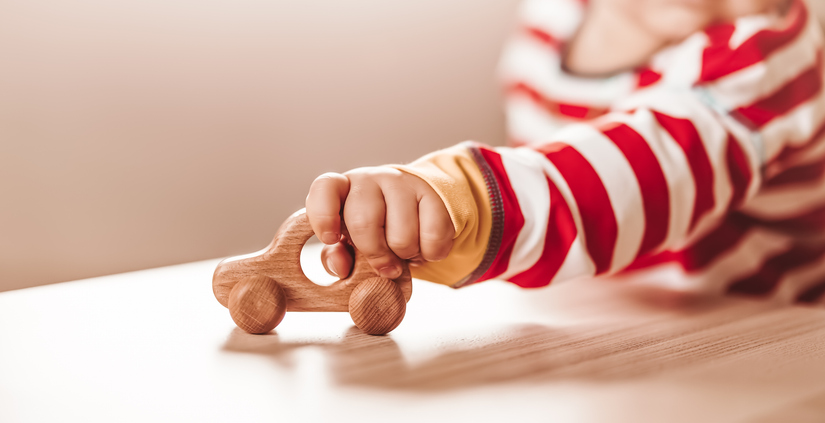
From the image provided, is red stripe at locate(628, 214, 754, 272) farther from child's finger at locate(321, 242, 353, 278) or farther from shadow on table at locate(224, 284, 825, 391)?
child's finger at locate(321, 242, 353, 278)

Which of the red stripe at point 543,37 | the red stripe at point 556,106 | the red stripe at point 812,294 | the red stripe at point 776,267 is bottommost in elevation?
the red stripe at point 812,294

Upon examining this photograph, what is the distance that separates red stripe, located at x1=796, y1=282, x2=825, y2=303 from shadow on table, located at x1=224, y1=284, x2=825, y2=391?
0.18m

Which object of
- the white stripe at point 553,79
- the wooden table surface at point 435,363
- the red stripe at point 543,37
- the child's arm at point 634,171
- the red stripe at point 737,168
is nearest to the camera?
the wooden table surface at point 435,363

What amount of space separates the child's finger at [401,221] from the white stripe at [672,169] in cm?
22

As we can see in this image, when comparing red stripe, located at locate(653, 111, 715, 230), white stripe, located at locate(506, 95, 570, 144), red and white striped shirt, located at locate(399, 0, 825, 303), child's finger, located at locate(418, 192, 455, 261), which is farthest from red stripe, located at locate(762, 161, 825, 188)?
child's finger, located at locate(418, 192, 455, 261)

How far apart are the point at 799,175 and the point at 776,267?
83 mm

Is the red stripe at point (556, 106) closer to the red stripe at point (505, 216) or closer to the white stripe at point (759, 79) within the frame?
the white stripe at point (759, 79)

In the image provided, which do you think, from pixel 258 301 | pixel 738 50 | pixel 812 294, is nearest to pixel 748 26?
pixel 738 50

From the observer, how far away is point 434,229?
1.22 ft

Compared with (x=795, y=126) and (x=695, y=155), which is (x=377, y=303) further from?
(x=795, y=126)

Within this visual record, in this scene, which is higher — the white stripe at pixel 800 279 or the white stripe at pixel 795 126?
the white stripe at pixel 795 126

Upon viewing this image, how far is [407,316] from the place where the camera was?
0.46 metres

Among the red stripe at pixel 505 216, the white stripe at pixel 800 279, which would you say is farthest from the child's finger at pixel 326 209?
the white stripe at pixel 800 279

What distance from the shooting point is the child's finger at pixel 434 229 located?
0.37 metres
